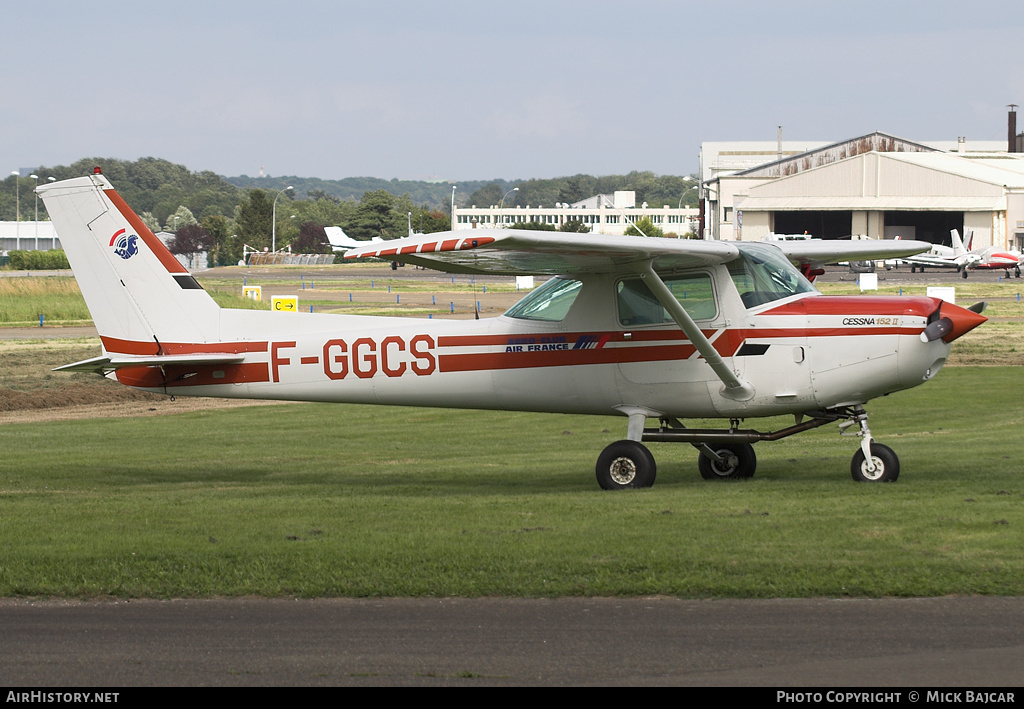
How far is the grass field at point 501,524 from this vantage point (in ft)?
24.8

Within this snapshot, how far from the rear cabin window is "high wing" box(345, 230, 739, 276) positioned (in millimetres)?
214

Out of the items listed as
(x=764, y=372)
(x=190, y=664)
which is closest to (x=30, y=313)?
(x=764, y=372)

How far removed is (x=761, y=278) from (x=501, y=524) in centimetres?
419

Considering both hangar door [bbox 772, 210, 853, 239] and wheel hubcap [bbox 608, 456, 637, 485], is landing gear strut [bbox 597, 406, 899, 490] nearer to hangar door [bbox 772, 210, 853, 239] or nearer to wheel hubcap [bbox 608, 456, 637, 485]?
wheel hubcap [bbox 608, 456, 637, 485]

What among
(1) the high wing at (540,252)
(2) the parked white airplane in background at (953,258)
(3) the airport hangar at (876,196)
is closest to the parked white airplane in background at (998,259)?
(2) the parked white airplane in background at (953,258)

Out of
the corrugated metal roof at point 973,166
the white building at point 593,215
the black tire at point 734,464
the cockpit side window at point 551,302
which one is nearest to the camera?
the cockpit side window at point 551,302

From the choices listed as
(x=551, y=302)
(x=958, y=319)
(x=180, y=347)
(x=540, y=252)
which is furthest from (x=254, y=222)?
(x=958, y=319)

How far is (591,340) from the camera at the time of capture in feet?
39.5

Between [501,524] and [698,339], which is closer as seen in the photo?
[501,524]

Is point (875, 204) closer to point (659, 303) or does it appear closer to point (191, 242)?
point (191, 242)

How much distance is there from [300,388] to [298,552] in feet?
15.7

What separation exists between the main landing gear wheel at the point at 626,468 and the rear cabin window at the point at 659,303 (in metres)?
1.33

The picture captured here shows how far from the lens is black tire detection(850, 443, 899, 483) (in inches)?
444

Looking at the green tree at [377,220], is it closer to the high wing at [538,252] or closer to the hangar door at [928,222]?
Result: the hangar door at [928,222]
